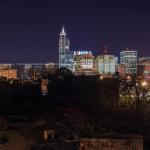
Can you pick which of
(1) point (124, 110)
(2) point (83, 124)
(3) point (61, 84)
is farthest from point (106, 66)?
(2) point (83, 124)

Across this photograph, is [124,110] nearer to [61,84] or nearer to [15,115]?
[15,115]

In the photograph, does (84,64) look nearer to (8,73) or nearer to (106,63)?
(106,63)

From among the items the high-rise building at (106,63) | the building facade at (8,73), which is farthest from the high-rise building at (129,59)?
the building facade at (8,73)

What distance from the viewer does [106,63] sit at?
82625 millimetres

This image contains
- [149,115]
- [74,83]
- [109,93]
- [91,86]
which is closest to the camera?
[149,115]

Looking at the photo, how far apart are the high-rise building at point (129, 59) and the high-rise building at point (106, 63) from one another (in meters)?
2.02

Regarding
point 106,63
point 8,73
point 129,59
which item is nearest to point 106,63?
point 106,63

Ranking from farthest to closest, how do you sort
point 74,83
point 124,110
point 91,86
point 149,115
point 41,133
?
point 74,83 < point 91,86 < point 124,110 < point 149,115 < point 41,133

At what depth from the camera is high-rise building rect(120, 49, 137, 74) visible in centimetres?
8174

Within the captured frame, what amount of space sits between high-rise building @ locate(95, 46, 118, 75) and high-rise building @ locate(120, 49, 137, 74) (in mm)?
2018

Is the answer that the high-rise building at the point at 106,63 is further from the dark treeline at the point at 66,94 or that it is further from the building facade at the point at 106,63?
the dark treeline at the point at 66,94

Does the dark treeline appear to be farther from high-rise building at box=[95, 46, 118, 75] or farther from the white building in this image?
high-rise building at box=[95, 46, 118, 75]

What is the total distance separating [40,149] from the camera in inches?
496

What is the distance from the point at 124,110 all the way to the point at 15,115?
5364mm
